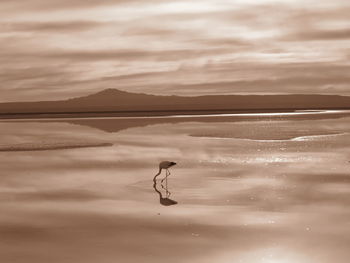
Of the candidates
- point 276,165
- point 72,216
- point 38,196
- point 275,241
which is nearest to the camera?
point 275,241

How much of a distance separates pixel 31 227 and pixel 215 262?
125 inches

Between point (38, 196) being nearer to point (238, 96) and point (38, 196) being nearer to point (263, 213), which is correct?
point (263, 213)

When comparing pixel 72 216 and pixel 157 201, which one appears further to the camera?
pixel 157 201

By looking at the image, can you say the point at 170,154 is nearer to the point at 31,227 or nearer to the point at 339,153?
the point at 339,153

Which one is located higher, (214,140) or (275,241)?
(214,140)

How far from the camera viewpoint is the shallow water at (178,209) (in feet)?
30.6

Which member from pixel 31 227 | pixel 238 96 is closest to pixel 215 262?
pixel 31 227

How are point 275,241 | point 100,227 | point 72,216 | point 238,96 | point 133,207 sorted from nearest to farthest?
point 275,241
point 100,227
point 72,216
point 133,207
point 238,96

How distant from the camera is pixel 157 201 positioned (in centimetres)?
1273

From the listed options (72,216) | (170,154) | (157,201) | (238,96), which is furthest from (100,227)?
(238,96)

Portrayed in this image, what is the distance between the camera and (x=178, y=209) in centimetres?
1204

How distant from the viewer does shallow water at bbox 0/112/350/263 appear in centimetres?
931

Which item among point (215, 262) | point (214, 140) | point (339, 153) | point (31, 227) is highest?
point (214, 140)

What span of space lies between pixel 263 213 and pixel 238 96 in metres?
137
